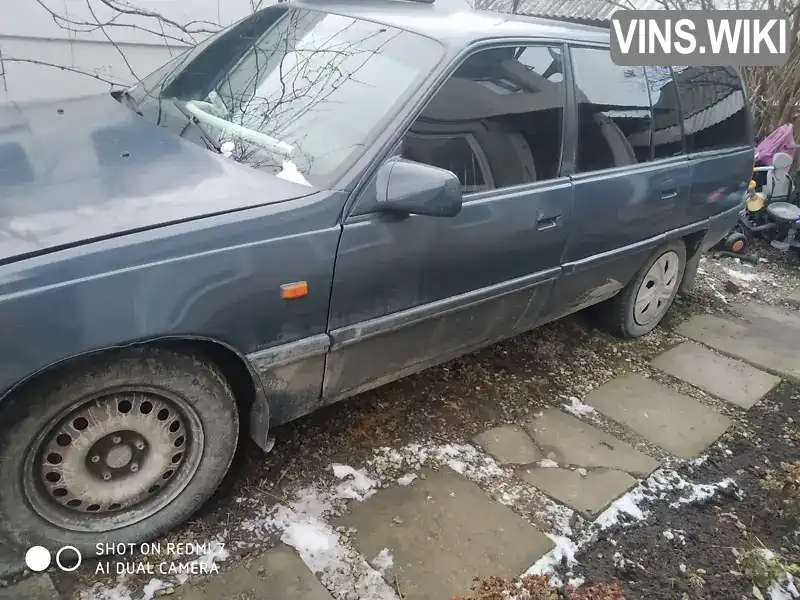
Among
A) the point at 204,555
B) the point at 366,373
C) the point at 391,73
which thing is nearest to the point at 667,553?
the point at 366,373

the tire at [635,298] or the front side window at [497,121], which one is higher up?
the front side window at [497,121]

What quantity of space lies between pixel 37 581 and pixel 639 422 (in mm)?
2795

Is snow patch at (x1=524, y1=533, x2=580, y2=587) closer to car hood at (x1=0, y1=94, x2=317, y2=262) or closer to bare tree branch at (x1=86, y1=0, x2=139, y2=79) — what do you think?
car hood at (x1=0, y1=94, x2=317, y2=262)

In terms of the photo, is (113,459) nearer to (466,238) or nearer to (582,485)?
(466,238)

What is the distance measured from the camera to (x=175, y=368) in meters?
2.01

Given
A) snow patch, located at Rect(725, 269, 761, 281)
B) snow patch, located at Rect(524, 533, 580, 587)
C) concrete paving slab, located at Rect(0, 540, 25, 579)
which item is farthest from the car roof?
snow patch, located at Rect(725, 269, 761, 281)

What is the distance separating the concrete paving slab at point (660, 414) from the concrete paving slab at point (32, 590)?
2.64 metres

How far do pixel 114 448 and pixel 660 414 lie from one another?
275 cm

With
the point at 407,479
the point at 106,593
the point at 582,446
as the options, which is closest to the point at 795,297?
the point at 582,446

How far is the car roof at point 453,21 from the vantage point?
2.67 m

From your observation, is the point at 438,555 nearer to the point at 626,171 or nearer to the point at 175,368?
the point at 175,368

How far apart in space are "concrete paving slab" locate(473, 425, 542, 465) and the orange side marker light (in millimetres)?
1308

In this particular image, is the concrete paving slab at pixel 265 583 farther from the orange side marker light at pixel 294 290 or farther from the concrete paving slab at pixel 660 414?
the concrete paving slab at pixel 660 414

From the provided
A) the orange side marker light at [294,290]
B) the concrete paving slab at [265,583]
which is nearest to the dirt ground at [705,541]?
the concrete paving slab at [265,583]
